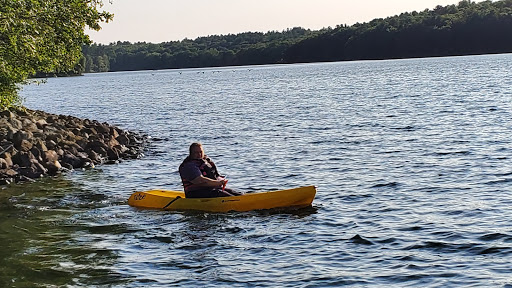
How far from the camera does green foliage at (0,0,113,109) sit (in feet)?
65.0

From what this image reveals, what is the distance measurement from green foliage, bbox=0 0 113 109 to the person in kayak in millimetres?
6675

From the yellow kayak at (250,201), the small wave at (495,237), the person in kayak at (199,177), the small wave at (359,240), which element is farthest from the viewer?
the person in kayak at (199,177)

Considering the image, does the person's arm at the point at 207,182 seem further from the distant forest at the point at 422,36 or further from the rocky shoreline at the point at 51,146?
the distant forest at the point at 422,36

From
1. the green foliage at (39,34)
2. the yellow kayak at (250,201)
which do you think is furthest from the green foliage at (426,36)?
the yellow kayak at (250,201)

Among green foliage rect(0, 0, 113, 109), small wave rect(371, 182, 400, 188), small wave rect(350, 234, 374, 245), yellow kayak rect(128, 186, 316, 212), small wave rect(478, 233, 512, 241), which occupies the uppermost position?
green foliage rect(0, 0, 113, 109)

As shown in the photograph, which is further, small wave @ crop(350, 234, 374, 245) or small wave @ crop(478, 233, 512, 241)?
small wave @ crop(350, 234, 374, 245)

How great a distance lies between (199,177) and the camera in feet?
53.7

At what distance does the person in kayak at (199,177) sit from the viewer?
16297 mm

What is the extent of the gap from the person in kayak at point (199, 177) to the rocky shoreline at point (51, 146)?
636cm

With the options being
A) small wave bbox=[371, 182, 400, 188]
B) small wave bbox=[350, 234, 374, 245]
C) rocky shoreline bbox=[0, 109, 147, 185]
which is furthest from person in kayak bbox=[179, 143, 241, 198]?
rocky shoreline bbox=[0, 109, 147, 185]

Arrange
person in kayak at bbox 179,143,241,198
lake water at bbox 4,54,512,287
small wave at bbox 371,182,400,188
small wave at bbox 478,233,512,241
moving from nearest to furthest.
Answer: lake water at bbox 4,54,512,287 → small wave at bbox 478,233,512,241 → person in kayak at bbox 179,143,241,198 → small wave at bbox 371,182,400,188

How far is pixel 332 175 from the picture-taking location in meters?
20.0

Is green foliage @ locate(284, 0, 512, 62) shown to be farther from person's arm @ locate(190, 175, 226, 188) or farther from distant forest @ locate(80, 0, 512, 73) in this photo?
person's arm @ locate(190, 175, 226, 188)

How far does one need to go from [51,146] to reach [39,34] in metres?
4.20
